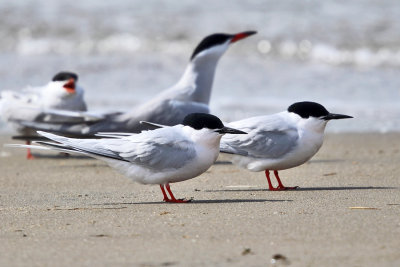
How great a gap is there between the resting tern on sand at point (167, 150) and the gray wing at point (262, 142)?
1.64 feet

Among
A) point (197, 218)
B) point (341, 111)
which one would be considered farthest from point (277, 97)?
point (197, 218)

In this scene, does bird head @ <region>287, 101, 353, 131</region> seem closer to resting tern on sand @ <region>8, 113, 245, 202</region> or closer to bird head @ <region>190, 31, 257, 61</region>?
resting tern on sand @ <region>8, 113, 245, 202</region>

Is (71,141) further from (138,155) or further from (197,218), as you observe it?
(197,218)

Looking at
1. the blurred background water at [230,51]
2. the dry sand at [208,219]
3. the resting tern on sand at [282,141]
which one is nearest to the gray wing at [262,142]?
the resting tern on sand at [282,141]

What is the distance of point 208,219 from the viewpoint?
4.00m

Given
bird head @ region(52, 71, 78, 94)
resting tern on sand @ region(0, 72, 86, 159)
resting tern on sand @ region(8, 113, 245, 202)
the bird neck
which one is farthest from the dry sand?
bird head @ region(52, 71, 78, 94)

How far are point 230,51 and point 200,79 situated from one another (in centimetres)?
612

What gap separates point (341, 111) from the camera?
941cm

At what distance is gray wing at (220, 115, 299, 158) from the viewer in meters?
5.17

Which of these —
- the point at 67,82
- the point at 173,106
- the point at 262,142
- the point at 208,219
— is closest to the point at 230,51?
the point at 67,82

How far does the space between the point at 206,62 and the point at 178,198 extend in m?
2.80

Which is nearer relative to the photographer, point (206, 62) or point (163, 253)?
point (163, 253)

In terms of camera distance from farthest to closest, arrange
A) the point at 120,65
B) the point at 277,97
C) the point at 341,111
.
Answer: the point at 120,65
the point at 277,97
the point at 341,111

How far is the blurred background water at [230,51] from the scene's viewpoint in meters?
10.3
